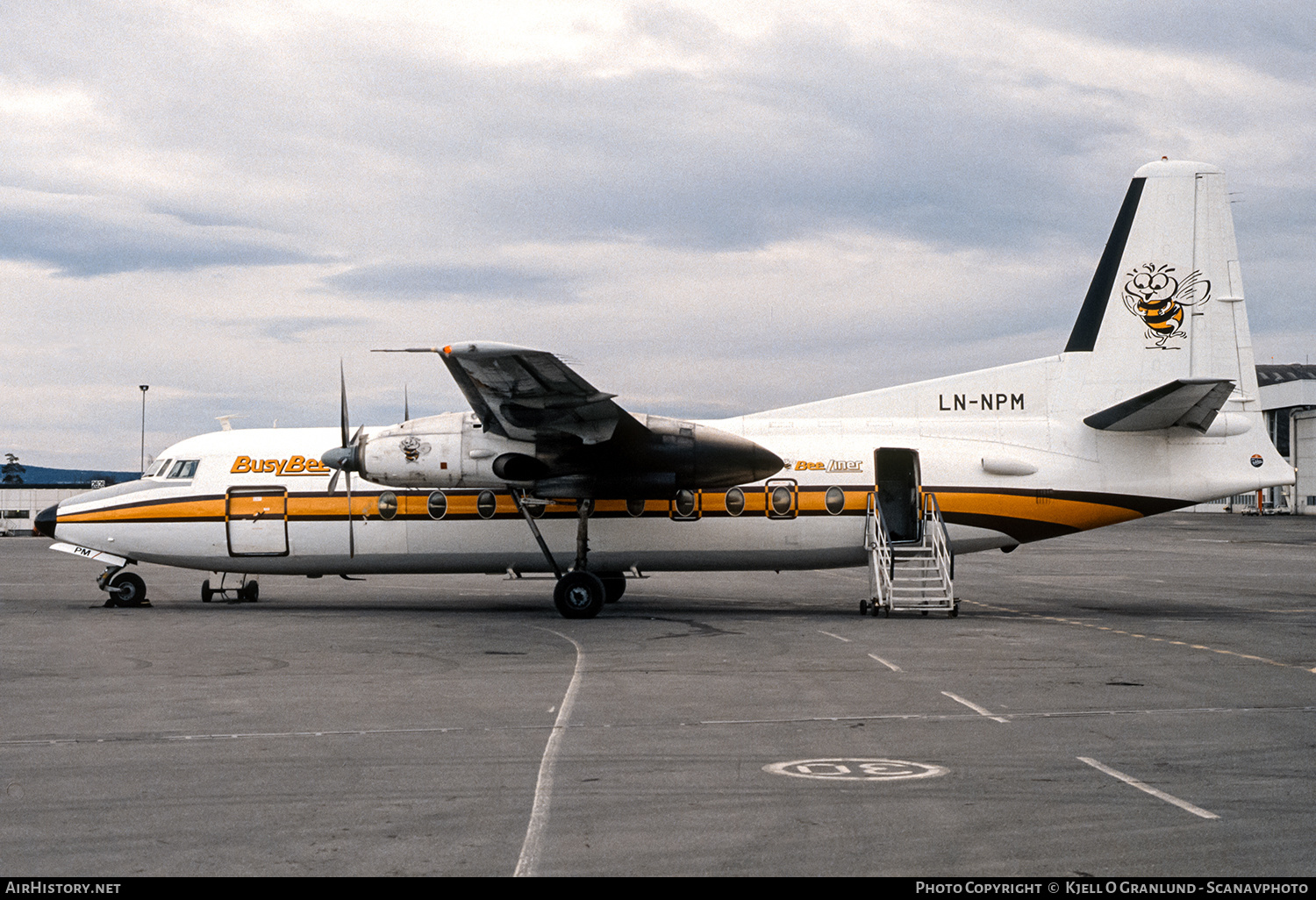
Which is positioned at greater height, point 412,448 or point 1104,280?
point 1104,280

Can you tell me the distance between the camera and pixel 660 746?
927 centimetres

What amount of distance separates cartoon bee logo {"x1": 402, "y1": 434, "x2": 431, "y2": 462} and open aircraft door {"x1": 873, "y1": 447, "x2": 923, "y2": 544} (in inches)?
344

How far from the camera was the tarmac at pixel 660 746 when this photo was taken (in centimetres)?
636

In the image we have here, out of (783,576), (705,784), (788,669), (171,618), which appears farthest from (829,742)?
(783,576)

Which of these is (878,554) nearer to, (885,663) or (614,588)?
(614,588)

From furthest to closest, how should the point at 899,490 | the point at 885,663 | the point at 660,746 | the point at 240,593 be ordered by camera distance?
the point at 240,593, the point at 899,490, the point at 885,663, the point at 660,746

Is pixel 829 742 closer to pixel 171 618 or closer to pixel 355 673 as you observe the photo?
pixel 355 673

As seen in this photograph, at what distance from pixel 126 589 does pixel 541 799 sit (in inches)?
743

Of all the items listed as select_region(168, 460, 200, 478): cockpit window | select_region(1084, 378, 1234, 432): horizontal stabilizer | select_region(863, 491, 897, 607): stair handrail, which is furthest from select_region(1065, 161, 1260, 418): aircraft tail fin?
select_region(168, 460, 200, 478): cockpit window

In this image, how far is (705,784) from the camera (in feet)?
26.1

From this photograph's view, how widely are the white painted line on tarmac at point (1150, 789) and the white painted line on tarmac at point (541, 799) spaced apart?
4056 millimetres

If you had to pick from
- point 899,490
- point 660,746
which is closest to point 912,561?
point 899,490

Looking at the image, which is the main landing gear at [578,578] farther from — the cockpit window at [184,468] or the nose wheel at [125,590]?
the nose wheel at [125,590]

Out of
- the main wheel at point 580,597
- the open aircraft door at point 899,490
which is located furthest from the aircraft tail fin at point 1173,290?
the main wheel at point 580,597
